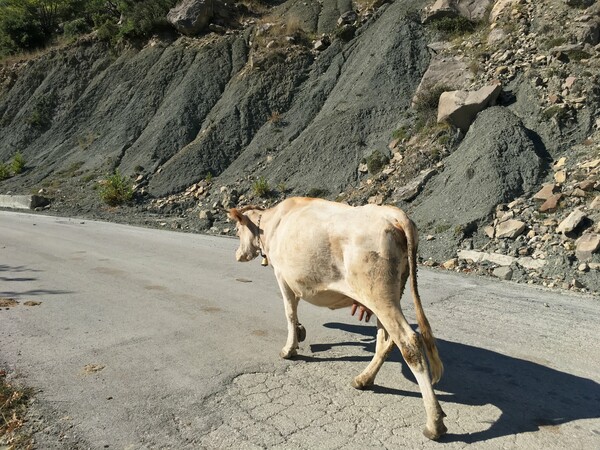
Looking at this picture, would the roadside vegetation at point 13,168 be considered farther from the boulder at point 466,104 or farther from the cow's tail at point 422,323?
the cow's tail at point 422,323

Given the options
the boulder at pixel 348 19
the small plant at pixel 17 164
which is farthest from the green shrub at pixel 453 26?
the small plant at pixel 17 164

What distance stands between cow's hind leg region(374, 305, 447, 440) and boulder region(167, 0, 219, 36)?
29.1 m

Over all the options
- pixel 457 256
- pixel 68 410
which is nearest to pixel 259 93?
pixel 457 256

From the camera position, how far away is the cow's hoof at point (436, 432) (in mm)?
3738

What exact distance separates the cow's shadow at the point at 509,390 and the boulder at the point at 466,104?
1122 cm

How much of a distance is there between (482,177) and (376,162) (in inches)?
194

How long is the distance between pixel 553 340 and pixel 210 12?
2880 centimetres

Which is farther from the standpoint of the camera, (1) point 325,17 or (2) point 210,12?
(2) point 210,12

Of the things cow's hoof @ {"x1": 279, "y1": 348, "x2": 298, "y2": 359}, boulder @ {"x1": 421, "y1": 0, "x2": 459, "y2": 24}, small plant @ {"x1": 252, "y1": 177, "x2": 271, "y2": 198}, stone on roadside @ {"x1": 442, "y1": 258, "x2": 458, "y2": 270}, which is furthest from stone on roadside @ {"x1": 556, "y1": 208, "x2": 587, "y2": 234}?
boulder @ {"x1": 421, "y1": 0, "x2": 459, "y2": 24}

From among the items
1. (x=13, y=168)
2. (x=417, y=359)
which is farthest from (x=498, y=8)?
(x=13, y=168)

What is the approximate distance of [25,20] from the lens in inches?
1464

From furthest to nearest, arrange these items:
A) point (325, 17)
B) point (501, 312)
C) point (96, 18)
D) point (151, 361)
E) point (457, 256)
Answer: point (96, 18) < point (325, 17) < point (457, 256) < point (501, 312) < point (151, 361)

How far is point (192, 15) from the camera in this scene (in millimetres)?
29562

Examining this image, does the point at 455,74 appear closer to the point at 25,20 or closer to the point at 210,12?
the point at 210,12
